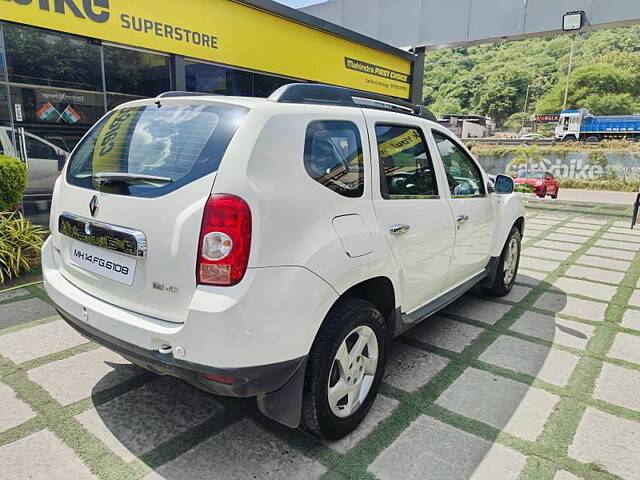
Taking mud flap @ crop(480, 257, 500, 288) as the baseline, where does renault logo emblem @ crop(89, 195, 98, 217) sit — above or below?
above

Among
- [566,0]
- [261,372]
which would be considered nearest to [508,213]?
[261,372]

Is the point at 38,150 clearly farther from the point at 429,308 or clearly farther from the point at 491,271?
the point at 491,271

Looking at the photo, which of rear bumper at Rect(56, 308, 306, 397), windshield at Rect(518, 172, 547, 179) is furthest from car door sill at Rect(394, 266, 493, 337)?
windshield at Rect(518, 172, 547, 179)

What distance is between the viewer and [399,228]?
2.60m

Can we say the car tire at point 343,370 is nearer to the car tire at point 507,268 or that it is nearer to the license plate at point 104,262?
the license plate at point 104,262

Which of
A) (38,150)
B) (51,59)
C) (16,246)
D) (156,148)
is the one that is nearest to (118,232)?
(156,148)

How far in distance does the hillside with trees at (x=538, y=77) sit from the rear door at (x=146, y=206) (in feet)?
262

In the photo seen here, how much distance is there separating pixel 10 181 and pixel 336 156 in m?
4.41

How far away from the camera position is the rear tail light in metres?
1.81

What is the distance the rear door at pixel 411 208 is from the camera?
2.59 m

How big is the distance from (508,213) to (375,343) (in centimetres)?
256

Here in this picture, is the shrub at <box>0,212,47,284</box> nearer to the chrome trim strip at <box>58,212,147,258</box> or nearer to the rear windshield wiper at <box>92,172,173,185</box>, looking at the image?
the chrome trim strip at <box>58,212,147,258</box>

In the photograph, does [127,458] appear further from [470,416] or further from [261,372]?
[470,416]

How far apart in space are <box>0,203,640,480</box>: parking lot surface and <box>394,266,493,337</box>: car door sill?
1.32 feet
